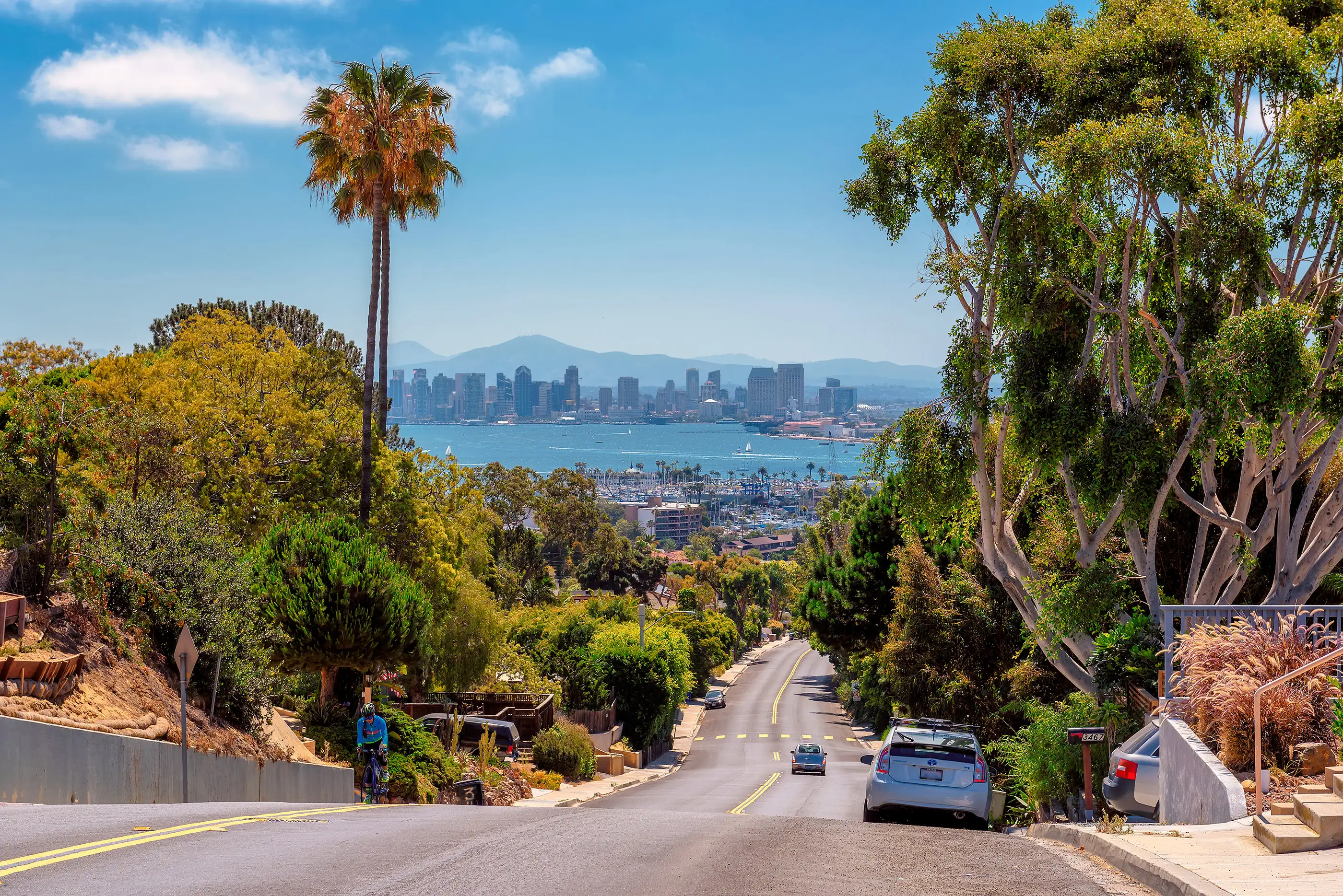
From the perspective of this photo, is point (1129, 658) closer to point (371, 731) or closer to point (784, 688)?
point (371, 731)

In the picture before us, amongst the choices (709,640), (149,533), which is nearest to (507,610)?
(709,640)

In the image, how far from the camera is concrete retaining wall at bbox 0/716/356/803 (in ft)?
41.7

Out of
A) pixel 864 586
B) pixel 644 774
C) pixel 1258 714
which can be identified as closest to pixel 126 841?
pixel 1258 714

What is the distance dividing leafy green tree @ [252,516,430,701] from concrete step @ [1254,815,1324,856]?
1920 centimetres

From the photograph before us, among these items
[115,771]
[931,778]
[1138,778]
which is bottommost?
[115,771]

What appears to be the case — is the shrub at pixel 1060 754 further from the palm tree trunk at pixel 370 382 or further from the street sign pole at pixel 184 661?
the palm tree trunk at pixel 370 382

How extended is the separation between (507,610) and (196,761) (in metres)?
59.5

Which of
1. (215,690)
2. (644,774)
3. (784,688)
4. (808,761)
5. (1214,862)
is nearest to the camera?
(1214,862)

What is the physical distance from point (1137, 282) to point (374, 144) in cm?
2127

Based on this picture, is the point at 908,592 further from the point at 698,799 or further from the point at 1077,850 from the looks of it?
the point at 1077,850

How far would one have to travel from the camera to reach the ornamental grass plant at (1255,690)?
35.6 feet

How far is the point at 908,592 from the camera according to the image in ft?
111

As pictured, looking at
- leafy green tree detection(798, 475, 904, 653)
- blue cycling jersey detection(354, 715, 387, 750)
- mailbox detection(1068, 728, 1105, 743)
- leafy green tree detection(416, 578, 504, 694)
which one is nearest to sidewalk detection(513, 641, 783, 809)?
blue cycling jersey detection(354, 715, 387, 750)

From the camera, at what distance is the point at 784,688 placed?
95.3m
